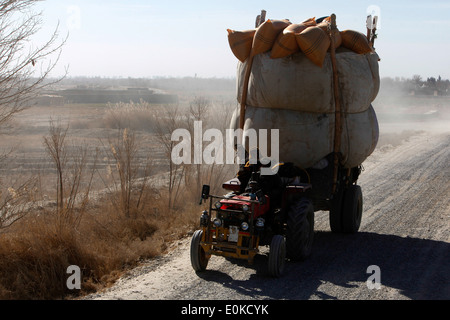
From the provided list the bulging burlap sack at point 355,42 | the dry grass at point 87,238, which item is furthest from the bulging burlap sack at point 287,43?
the dry grass at point 87,238

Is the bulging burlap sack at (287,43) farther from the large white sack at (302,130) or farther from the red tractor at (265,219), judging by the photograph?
the red tractor at (265,219)

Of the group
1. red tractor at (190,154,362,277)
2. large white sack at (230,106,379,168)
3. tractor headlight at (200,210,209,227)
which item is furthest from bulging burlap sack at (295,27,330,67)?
tractor headlight at (200,210,209,227)

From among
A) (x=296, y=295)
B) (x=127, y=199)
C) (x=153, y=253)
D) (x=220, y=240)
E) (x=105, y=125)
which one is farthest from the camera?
(x=105, y=125)

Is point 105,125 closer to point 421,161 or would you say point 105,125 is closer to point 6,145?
point 6,145

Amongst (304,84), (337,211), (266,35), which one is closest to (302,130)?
(304,84)

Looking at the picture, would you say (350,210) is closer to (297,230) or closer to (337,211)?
(337,211)

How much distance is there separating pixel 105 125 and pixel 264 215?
2575cm

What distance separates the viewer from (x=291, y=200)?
8.12 m

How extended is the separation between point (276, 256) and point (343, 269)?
1283 millimetres

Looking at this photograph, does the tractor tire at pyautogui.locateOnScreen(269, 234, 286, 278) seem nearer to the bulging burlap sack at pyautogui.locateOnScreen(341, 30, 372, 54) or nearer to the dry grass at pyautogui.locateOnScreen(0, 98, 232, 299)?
the dry grass at pyautogui.locateOnScreen(0, 98, 232, 299)

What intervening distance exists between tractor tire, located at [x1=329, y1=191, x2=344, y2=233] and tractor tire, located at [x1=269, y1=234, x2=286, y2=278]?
8.86ft

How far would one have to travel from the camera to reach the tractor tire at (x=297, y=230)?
25.0 ft

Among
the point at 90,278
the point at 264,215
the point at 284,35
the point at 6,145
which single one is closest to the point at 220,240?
the point at 264,215

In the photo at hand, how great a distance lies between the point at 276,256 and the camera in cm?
709
